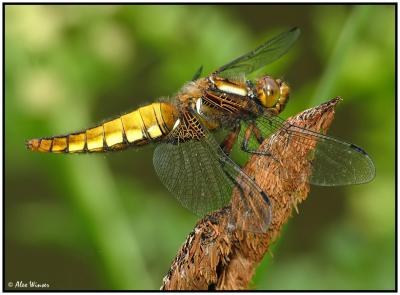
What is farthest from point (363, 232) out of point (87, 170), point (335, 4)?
point (87, 170)

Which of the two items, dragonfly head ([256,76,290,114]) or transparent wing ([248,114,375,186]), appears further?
dragonfly head ([256,76,290,114])

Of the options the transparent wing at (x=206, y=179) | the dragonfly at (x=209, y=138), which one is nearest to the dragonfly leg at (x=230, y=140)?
the dragonfly at (x=209, y=138)

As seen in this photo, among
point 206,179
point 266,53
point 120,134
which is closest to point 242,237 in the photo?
point 206,179

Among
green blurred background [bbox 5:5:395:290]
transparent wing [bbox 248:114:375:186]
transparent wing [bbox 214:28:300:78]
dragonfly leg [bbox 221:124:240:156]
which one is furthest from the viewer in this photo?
green blurred background [bbox 5:5:395:290]

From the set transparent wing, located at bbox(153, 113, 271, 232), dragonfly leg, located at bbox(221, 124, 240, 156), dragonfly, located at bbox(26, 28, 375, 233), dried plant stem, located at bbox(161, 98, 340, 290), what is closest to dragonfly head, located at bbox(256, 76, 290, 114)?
dragonfly, located at bbox(26, 28, 375, 233)

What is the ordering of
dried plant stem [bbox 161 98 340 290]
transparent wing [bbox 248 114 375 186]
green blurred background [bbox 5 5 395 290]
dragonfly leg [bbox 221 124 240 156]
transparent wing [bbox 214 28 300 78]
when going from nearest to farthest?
1. dried plant stem [bbox 161 98 340 290]
2. transparent wing [bbox 248 114 375 186]
3. dragonfly leg [bbox 221 124 240 156]
4. transparent wing [bbox 214 28 300 78]
5. green blurred background [bbox 5 5 395 290]

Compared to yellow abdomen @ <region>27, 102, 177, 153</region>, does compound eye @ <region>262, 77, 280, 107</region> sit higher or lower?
higher

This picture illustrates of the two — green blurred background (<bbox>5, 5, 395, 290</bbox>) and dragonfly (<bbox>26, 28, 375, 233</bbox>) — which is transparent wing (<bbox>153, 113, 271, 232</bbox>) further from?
green blurred background (<bbox>5, 5, 395, 290</bbox>)

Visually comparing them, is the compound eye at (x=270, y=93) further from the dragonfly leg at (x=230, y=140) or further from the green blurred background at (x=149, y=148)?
the green blurred background at (x=149, y=148)
